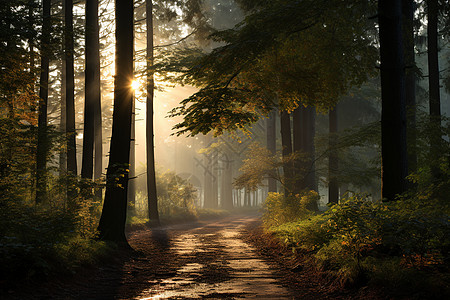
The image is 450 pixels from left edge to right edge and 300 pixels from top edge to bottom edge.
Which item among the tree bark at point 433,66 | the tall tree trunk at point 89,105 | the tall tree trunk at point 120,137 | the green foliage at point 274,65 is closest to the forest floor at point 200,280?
the tall tree trunk at point 120,137

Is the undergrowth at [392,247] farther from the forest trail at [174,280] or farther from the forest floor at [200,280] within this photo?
the forest trail at [174,280]

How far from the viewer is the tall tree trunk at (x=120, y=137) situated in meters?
10.5

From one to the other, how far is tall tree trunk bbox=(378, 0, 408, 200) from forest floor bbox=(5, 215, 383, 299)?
2.64 metres

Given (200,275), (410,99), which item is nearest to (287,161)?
(410,99)

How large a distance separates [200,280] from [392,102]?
5.53 m

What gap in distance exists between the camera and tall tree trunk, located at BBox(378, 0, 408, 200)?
28.0 feet

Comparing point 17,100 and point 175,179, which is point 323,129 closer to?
point 175,179

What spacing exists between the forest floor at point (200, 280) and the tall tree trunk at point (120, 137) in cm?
103

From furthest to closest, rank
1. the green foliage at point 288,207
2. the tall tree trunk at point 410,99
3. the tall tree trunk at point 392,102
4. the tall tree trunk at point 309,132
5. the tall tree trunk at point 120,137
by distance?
the tall tree trunk at point 309,132 < the green foliage at point 288,207 < the tall tree trunk at point 410,99 < the tall tree trunk at point 120,137 < the tall tree trunk at point 392,102

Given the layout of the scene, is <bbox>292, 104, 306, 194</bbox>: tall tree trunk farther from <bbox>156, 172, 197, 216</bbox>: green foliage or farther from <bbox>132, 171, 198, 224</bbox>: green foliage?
<bbox>156, 172, 197, 216</bbox>: green foliage

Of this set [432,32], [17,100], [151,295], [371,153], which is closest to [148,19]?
[17,100]

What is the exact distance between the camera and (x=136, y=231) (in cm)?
1767

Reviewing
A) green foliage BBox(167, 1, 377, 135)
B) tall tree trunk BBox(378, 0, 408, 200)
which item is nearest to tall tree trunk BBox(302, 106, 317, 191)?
Result: green foliage BBox(167, 1, 377, 135)

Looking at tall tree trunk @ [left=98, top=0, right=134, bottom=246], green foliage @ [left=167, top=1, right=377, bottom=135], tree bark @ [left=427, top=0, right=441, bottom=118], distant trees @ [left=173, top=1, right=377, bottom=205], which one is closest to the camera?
distant trees @ [left=173, top=1, right=377, bottom=205]
